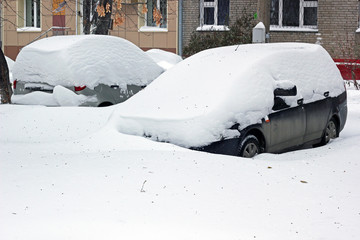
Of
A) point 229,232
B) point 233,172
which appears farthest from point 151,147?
point 229,232

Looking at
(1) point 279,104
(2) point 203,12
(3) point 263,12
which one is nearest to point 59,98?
(1) point 279,104

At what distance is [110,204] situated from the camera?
595 cm

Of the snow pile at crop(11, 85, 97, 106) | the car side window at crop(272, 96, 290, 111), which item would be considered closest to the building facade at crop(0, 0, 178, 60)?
the snow pile at crop(11, 85, 97, 106)

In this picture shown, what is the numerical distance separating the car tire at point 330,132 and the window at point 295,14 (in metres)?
14.7

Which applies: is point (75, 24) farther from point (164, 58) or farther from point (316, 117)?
point (316, 117)

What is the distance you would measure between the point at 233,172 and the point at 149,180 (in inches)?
39.4

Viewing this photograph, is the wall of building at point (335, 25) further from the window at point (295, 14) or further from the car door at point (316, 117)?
the car door at point (316, 117)

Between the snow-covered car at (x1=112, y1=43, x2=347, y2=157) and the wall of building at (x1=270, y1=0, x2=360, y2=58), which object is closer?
the snow-covered car at (x1=112, y1=43, x2=347, y2=157)

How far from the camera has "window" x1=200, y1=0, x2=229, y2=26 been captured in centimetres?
2642

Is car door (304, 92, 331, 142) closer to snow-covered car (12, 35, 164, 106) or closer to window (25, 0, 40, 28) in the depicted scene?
snow-covered car (12, 35, 164, 106)

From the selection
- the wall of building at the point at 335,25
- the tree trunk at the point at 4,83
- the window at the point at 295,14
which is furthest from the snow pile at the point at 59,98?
the window at the point at 295,14

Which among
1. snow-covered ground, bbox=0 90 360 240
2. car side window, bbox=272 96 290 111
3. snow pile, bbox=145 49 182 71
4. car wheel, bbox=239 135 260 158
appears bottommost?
snow-covered ground, bbox=0 90 360 240

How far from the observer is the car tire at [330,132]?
406 inches

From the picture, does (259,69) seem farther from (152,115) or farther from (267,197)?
(267,197)
